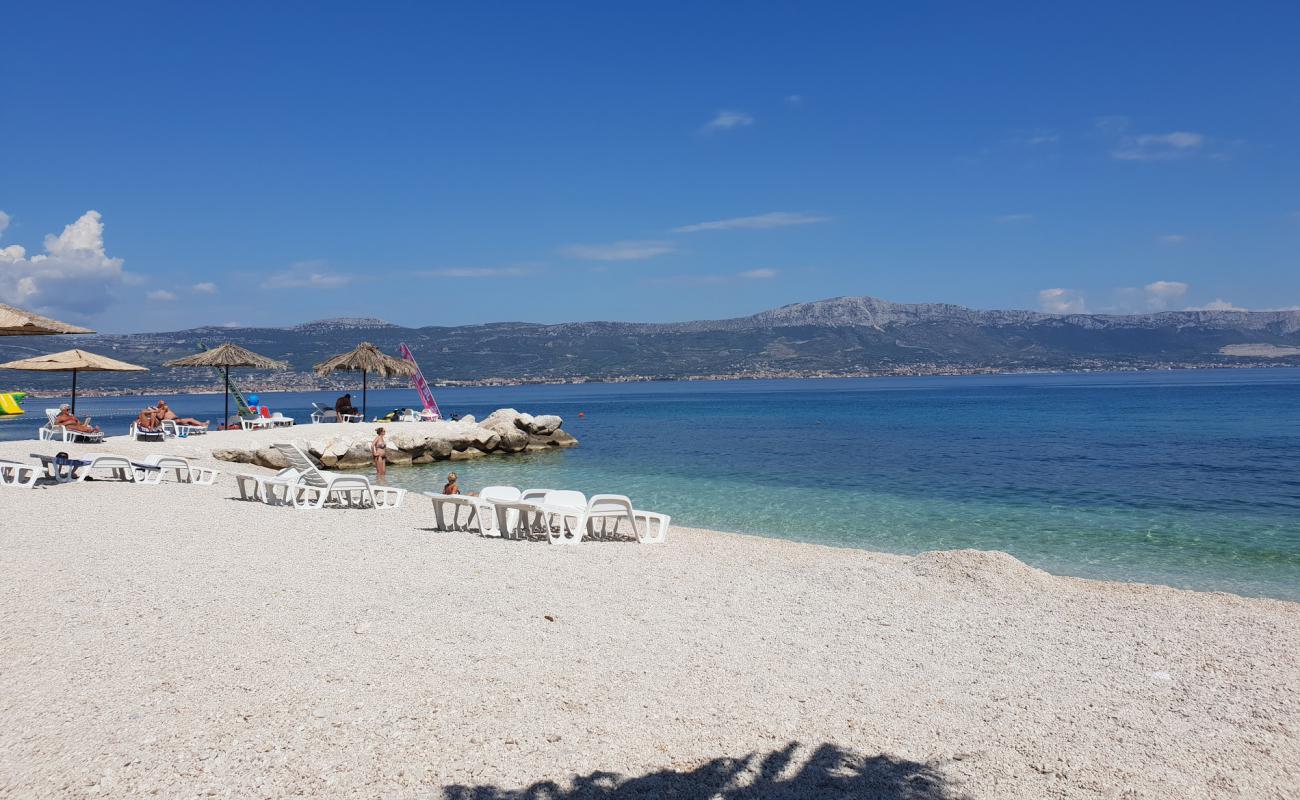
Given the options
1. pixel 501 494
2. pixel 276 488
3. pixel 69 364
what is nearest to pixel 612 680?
pixel 501 494

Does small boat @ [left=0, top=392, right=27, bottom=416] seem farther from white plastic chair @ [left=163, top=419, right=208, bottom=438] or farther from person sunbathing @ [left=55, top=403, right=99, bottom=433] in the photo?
person sunbathing @ [left=55, top=403, right=99, bottom=433]

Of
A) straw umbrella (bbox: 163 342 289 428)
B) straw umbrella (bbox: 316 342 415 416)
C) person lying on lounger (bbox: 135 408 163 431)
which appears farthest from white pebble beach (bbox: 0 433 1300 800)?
straw umbrella (bbox: 316 342 415 416)

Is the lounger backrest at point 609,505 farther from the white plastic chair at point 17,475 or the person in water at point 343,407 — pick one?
the person in water at point 343,407

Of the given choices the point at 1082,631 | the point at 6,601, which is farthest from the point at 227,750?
the point at 1082,631

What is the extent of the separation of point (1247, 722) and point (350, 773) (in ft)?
16.0

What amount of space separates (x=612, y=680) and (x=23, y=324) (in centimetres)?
894

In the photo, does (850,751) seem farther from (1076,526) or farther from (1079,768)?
(1076,526)

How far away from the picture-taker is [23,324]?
960 cm

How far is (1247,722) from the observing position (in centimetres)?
466

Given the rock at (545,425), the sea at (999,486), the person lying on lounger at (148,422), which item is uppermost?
the person lying on lounger at (148,422)

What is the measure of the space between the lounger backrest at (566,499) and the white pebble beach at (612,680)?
6.52 ft

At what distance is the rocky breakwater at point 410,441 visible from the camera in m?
21.4

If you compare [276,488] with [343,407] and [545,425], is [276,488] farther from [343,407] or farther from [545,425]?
[545,425]

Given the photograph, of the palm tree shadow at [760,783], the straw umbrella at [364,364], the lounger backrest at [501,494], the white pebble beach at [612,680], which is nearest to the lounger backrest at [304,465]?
the lounger backrest at [501,494]
